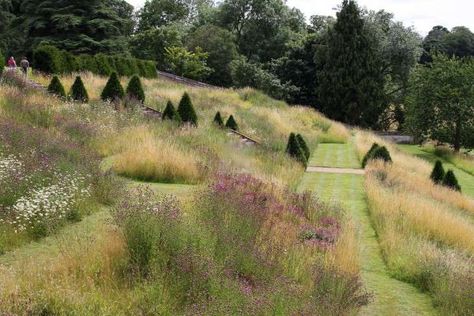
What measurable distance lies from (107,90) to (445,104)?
23.0m

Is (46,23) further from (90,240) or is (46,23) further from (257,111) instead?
(90,240)

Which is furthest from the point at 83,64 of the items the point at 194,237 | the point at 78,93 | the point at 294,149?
the point at 194,237

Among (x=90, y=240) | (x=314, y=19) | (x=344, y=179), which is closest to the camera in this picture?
(x=90, y=240)

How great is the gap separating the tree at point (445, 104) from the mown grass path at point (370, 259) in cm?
1874

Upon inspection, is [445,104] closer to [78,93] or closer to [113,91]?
[113,91]

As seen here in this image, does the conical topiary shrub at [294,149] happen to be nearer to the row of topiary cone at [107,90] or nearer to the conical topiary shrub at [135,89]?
the row of topiary cone at [107,90]

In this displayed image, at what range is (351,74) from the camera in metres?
43.8

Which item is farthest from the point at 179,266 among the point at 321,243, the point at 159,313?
the point at 321,243

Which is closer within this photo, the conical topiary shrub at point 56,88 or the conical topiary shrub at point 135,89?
the conical topiary shrub at point 56,88

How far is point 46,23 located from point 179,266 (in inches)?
1604

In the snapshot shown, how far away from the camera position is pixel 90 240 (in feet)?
20.9

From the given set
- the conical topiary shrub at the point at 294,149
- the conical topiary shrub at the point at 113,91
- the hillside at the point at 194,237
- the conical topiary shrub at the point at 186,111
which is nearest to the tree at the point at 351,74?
the conical topiary shrub at the point at 294,149

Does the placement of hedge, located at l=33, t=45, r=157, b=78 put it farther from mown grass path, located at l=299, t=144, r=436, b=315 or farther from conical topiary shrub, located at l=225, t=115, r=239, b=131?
mown grass path, located at l=299, t=144, r=436, b=315

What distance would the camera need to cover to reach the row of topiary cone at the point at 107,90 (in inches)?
810
